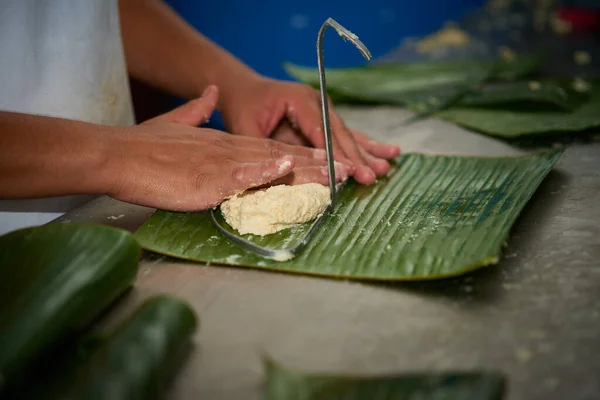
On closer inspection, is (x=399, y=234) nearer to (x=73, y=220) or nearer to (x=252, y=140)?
(x=252, y=140)

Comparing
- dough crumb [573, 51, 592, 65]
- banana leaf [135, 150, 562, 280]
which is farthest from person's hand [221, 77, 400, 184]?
dough crumb [573, 51, 592, 65]

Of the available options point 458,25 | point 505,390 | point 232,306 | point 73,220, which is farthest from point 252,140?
point 458,25

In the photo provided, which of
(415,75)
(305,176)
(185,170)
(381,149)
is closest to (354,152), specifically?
(381,149)

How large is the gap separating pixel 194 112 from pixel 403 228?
0.59 metres

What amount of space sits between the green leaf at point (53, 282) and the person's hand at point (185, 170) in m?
0.24

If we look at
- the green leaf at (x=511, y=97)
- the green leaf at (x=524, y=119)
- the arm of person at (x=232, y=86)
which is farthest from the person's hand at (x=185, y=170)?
the green leaf at (x=511, y=97)

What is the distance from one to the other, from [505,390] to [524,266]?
34 cm

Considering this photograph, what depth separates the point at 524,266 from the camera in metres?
1.06

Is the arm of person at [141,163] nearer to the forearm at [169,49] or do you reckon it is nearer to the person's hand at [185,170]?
the person's hand at [185,170]

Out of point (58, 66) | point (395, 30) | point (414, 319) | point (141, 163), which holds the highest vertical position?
point (58, 66)

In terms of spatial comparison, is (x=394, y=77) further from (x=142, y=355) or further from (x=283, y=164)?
(x=142, y=355)

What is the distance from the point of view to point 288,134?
5.63ft

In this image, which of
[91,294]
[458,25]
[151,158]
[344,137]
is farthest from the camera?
[458,25]

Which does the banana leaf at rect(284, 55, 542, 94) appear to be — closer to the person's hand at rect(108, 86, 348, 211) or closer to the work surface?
the person's hand at rect(108, 86, 348, 211)
